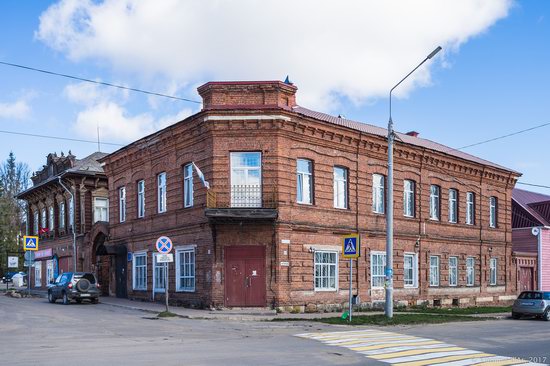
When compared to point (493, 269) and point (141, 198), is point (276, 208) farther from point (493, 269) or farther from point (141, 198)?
point (493, 269)

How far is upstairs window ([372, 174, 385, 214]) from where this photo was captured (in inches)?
1130

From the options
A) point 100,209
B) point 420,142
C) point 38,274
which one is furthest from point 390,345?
point 38,274

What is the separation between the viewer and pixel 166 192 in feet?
91.2

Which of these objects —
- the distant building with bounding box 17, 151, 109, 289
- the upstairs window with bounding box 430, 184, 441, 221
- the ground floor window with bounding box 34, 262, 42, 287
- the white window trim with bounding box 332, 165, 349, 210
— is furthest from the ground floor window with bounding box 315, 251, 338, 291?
the ground floor window with bounding box 34, 262, 42, 287

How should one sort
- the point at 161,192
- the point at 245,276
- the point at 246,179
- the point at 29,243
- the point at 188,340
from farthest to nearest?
1. the point at 29,243
2. the point at 161,192
3. the point at 246,179
4. the point at 245,276
5. the point at 188,340

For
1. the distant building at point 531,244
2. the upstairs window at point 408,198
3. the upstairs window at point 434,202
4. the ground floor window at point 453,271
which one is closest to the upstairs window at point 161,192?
the upstairs window at point 408,198

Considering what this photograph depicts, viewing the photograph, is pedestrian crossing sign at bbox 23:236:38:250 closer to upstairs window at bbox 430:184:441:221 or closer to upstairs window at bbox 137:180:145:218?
upstairs window at bbox 137:180:145:218

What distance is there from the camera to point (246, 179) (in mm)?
24016

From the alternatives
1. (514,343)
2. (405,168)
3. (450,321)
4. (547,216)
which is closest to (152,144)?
(405,168)

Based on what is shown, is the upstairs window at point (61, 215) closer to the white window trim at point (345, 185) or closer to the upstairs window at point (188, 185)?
the upstairs window at point (188, 185)

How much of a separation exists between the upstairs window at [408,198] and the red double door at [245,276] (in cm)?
1015

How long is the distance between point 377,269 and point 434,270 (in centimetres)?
548

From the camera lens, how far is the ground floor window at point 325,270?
2528 centimetres

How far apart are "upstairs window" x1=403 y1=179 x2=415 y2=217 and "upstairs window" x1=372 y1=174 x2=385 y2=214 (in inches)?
76.4
